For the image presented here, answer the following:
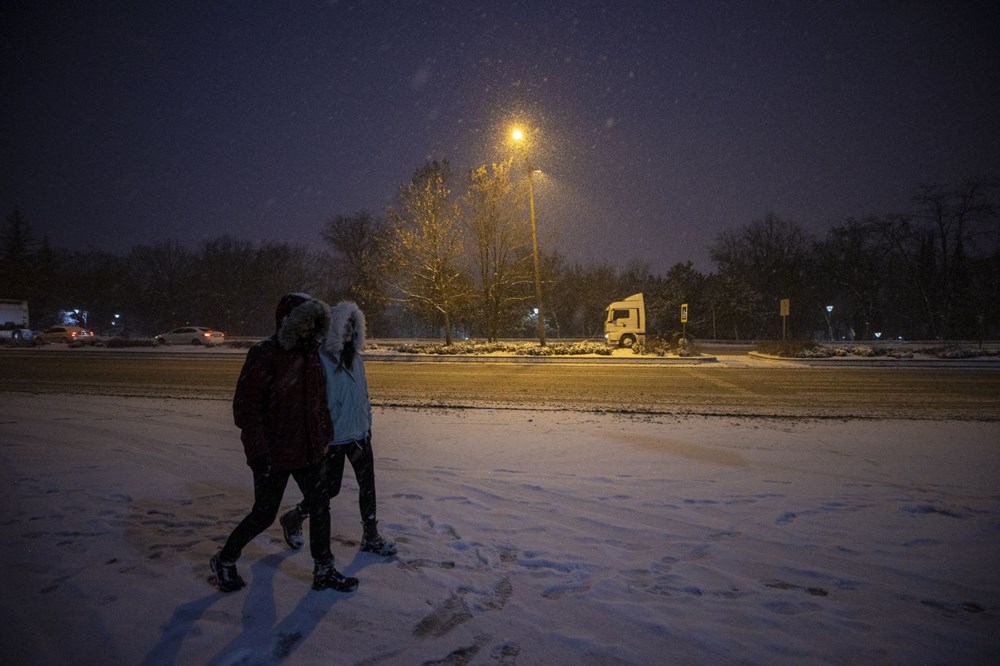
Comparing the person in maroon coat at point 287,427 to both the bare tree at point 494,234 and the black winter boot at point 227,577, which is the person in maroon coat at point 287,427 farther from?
the bare tree at point 494,234

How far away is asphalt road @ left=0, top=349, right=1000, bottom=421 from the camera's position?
10539mm

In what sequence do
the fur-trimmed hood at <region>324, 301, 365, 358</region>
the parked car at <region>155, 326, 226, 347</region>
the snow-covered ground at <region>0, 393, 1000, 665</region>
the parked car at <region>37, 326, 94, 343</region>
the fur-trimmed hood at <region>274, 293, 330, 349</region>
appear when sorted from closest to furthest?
1. the snow-covered ground at <region>0, 393, 1000, 665</region>
2. the fur-trimmed hood at <region>274, 293, 330, 349</region>
3. the fur-trimmed hood at <region>324, 301, 365, 358</region>
4. the parked car at <region>155, 326, 226, 347</region>
5. the parked car at <region>37, 326, 94, 343</region>

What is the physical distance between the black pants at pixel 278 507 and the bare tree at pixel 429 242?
23710mm

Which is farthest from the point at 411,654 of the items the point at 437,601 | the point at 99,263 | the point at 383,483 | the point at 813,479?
the point at 99,263

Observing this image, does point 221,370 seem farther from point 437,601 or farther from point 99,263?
point 99,263

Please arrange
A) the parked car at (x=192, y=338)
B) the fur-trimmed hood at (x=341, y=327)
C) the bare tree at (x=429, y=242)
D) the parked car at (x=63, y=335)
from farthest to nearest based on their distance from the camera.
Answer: the parked car at (x=63, y=335) → the parked car at (x=192, y=338) → the bare tree at (x=429, y=242) → the fur-trimmed hood at (x=341, y=327)

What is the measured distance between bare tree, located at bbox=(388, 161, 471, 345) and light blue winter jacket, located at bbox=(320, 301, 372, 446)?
76.4 feet

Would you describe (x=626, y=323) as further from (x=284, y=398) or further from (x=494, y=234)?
(x=284, y=398)

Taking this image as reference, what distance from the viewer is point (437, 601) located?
318cm

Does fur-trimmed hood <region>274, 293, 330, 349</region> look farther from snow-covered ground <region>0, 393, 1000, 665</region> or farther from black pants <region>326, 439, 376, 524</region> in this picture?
snow-covered ground <region>0, 393, 1000, 665</region>

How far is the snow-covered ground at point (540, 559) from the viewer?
2.76m

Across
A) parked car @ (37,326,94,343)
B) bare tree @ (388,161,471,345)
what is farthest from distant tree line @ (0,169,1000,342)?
parked car @ (37,326,94,343)

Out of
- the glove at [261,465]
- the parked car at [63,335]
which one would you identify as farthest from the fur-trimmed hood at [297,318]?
the parked car at [63,335]

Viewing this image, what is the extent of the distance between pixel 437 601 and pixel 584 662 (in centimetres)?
101
